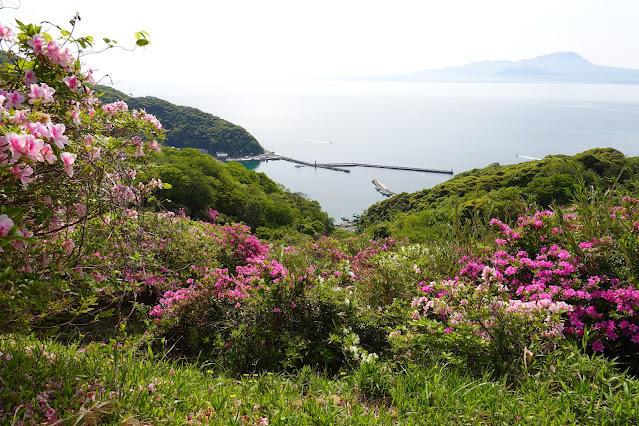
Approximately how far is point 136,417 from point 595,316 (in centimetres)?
290

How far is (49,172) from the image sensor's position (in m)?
1.82

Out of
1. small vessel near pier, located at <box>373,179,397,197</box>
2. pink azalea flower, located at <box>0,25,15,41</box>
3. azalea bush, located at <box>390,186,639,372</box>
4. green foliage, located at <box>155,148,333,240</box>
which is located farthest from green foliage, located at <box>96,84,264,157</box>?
pink azalea flower, located at <box>0,25,15,41</box>

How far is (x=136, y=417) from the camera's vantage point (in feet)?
5.97

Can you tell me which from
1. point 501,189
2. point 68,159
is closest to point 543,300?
point 68,159

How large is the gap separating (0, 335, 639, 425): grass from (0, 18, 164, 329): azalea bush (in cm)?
34

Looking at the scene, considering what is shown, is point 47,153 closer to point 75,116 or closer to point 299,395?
point 75,116

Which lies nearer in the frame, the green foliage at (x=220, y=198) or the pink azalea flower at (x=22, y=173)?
the pink azalea flower at (x=22, y=173)

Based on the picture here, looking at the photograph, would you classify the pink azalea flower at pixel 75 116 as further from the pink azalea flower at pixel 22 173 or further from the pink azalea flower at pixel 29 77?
the pink azalea flower at pixel 22 173

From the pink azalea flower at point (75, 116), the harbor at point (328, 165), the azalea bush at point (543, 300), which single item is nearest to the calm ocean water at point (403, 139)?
the harbor at point (328, 165)

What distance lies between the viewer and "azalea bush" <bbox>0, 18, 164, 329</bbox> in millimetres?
1426

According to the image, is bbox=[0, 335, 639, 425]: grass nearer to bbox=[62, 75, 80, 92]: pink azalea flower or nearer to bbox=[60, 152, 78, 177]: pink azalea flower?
bbox=[60, 152, 78, 177]: pink azalea flower

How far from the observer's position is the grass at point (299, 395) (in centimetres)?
181

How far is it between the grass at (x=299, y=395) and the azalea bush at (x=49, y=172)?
34cm

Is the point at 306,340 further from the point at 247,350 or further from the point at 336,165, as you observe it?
Result: the point at 336,165
